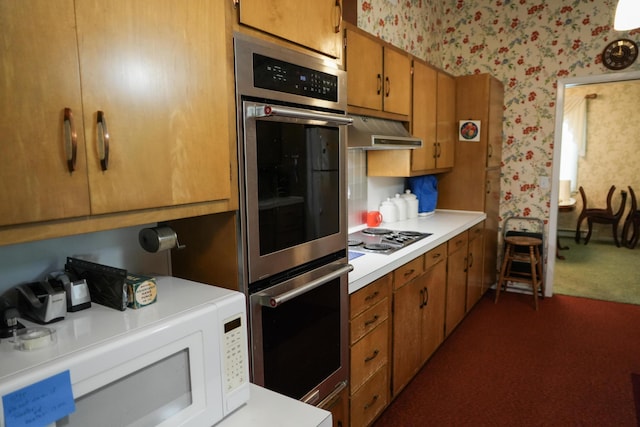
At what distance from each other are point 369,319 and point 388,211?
151 cm

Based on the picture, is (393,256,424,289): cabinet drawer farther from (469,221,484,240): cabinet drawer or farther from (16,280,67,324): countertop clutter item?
(16,280,67,324): countertop clutter item

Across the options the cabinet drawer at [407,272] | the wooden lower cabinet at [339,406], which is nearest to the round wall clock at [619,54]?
the cabinet drawer at [407,272]

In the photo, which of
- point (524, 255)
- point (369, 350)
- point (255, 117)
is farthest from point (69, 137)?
point (524, 255)

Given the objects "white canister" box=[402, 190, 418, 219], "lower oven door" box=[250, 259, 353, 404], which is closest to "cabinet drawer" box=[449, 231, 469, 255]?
"white canister" box=[402, 190, 418, 219]

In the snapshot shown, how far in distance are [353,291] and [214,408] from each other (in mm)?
935

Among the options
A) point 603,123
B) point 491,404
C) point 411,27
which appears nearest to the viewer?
point 491,404

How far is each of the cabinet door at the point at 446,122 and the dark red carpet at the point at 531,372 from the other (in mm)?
1442

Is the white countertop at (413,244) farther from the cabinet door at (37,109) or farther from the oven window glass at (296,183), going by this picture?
the cabinet door at (37,109)

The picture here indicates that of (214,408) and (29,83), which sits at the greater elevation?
(29,83)

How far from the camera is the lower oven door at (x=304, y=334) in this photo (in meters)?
1.39

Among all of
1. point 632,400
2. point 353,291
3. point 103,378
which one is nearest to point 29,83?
point 103,378

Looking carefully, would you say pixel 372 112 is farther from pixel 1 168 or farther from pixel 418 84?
pixel 1 168

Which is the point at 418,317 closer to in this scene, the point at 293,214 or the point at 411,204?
the point at 411,204

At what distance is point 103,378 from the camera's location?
0.83 m
